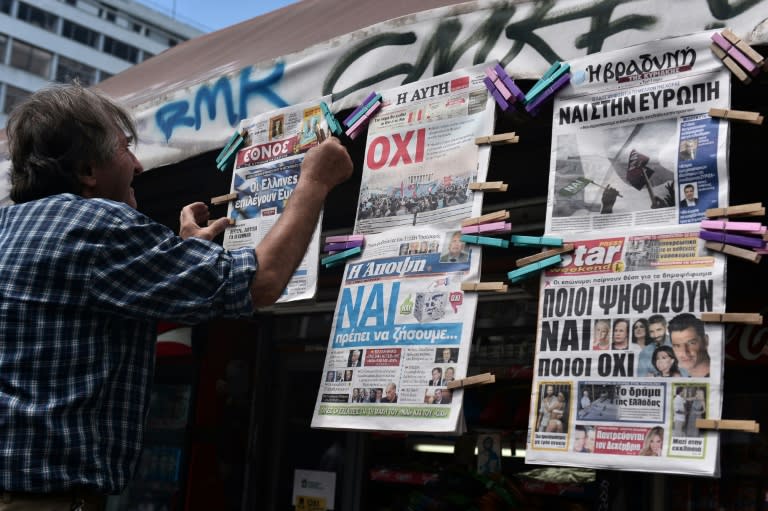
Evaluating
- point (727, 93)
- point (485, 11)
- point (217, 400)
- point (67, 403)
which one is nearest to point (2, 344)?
point (67, 403)

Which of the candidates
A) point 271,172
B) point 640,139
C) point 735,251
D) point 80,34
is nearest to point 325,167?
point 640,139

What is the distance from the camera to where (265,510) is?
4797 mm

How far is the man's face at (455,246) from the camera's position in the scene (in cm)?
227

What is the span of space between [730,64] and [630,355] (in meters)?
0.70

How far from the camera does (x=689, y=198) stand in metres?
1.97

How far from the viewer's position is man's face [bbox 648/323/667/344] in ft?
6.25

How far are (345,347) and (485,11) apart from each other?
0.99 m

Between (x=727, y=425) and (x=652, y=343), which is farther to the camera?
(x=652, y=343)

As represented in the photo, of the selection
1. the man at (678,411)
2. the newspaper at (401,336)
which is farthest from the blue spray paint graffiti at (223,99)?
the man at (678,411)

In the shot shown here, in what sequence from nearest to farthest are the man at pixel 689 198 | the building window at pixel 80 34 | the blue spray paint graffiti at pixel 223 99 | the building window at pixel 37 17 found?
the man at pixel 689 198
the blue spray paint graffiti at pixel 223 99
the building window at pixel 37 17
the building window at pixel 80 34

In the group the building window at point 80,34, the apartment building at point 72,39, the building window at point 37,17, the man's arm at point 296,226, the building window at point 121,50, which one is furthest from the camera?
the building window at point 121,50

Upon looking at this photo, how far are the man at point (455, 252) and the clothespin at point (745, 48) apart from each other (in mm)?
802

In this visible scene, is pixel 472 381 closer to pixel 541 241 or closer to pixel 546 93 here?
pixel 541 241

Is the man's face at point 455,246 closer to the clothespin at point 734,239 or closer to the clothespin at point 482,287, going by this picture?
the clothespin at point 482,287
